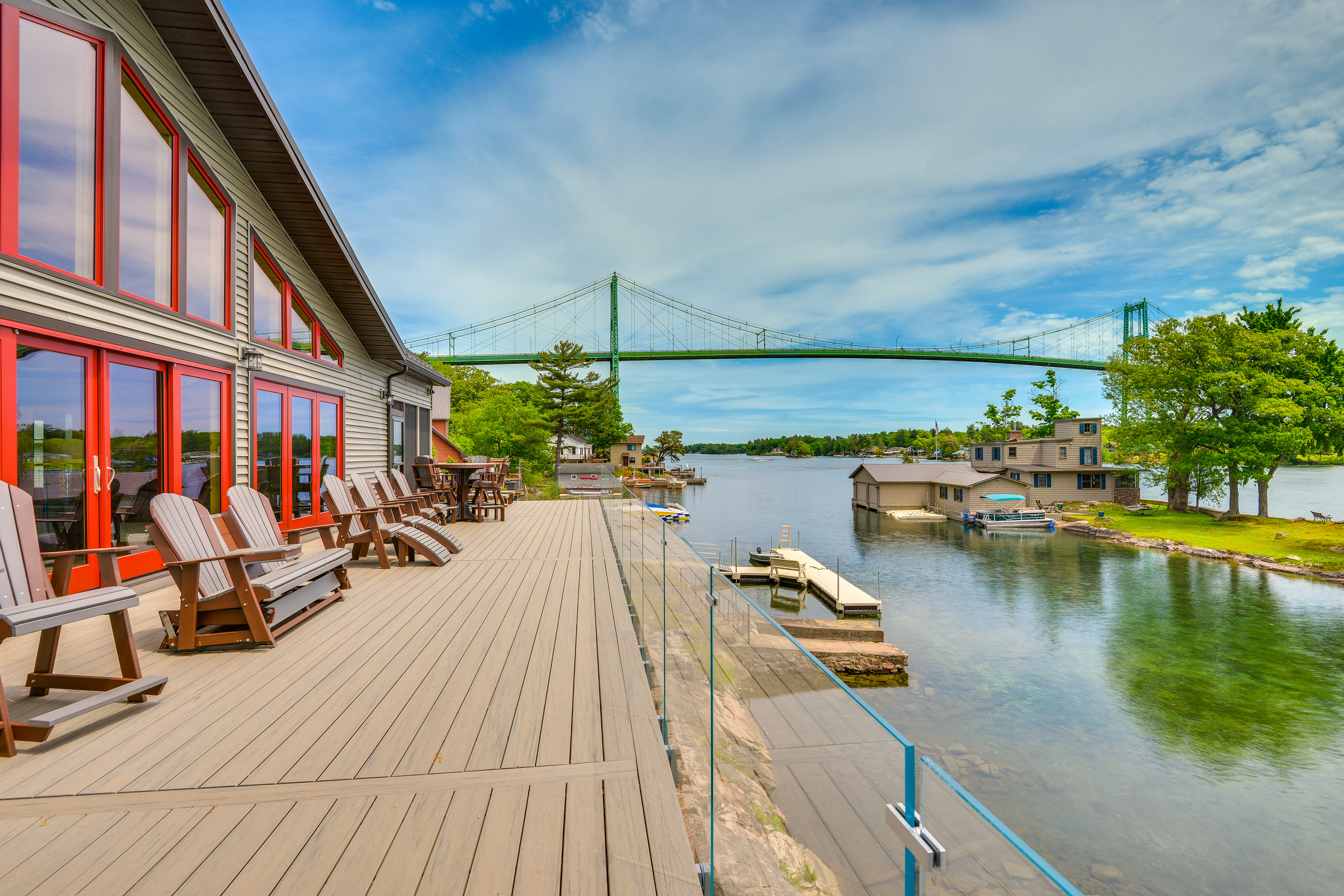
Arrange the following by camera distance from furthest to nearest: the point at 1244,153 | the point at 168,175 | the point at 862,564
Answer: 1. the point at 1244,153
2. the point at 862,564
3. the point at 168,175

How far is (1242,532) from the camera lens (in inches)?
1120

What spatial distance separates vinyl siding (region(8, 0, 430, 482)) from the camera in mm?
4051

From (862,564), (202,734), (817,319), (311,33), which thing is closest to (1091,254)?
(817,319)

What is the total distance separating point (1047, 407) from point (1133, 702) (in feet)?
153

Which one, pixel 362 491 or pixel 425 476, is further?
pixel 425 476

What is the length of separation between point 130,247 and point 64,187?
612 millimetres

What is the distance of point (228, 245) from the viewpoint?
5.88 metres

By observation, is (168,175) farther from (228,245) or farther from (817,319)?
(817,319)

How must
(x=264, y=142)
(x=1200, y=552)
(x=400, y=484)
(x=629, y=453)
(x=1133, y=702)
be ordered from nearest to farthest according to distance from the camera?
(x=264, y=142) < (x=400, y=484) < (x=1133, y=702) < (x=1200, y=552) < (x=629, y=453)

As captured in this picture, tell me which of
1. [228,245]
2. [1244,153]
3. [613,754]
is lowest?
[613,754]

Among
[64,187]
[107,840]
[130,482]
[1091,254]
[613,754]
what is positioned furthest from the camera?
[1091,254]

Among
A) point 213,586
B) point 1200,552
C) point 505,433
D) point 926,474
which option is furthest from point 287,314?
point 926,474

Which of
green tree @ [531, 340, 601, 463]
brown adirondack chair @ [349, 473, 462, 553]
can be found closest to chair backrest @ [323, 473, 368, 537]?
brown adirondack chair @ [349, 473, 462, 553]

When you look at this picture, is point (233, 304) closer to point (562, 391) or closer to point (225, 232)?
point (225, 232)
